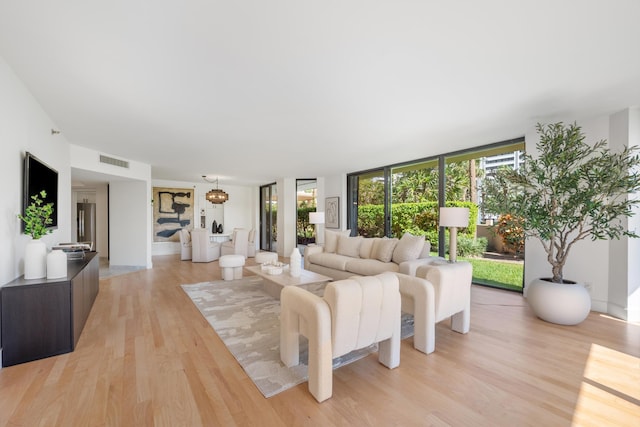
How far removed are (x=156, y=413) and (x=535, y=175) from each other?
426cm

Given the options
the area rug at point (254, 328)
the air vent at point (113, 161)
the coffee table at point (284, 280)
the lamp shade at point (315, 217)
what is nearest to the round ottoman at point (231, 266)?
the area rug at point (254, 328)

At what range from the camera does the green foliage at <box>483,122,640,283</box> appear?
2.89 m

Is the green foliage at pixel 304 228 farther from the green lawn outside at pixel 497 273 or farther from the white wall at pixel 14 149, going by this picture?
the white wall at pixel 14 149

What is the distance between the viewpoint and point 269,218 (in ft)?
32.0

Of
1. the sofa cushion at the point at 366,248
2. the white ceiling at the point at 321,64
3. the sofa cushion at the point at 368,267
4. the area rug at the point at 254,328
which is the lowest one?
the area rug at the point at 254,328

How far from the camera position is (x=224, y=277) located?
507 cm

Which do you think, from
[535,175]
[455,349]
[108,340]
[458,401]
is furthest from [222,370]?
[535,175]

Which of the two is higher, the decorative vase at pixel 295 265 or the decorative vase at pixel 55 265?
the decorative vase at pixel 55 265

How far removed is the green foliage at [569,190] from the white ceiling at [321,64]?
538 millimetres

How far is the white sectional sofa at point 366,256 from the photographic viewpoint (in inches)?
162

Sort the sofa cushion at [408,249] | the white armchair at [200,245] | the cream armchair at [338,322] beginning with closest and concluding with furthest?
the cream armchair at [338,322], the sofa cushion at [408,249], the white armchair at [200,245]

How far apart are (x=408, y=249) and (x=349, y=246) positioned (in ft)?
4.32

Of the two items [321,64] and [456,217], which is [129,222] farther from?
[456,217]

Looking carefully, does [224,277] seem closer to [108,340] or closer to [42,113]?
[108,340]
